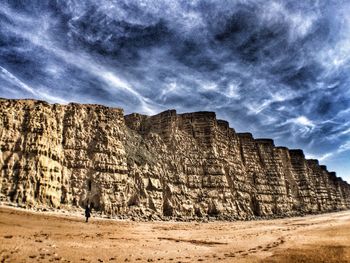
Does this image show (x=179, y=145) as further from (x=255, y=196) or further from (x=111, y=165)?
(x=255, y=196)

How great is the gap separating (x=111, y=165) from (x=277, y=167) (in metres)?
44.4

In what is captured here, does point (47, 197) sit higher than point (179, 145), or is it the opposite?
point (179, 145)

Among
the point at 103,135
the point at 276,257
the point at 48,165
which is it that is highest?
Answer: the point at 103,135

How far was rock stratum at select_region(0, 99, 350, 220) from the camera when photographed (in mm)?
32438

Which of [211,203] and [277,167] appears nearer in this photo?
[211,203]

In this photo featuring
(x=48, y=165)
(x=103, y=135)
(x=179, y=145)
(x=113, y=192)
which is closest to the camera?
(x=48, y=165)

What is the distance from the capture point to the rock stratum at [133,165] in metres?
32.4

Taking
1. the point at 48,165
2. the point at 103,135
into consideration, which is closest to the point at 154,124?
the point at 103,135

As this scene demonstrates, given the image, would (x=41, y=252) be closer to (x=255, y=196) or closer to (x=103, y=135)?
(x=103, y=135)

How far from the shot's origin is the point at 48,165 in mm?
33531

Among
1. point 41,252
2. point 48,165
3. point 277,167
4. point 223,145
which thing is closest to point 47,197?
point 48,165

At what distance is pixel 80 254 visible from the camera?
11.1 m

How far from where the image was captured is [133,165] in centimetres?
4184

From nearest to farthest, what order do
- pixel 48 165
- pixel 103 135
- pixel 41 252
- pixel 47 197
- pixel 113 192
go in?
pixel 41 252 → pixel 47 197 → pixel 48 165 → pixel 113 192 → pixel 103 135
